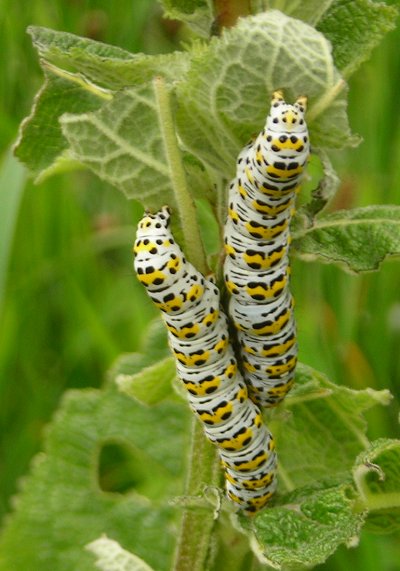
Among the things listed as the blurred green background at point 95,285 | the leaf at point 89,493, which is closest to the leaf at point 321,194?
the blurred green background at point 95,285

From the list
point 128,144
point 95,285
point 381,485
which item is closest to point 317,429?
→ point 381,485

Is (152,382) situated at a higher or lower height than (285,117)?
lower

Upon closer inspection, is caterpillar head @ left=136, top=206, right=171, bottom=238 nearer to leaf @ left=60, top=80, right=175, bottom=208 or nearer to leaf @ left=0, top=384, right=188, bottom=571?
leaf @ left=60, top=80, right=175, bottom=208

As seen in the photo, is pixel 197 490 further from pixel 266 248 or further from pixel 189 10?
pixel 189 10

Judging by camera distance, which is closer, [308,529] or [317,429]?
[308,529]

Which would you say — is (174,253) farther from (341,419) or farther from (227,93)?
(341,419)

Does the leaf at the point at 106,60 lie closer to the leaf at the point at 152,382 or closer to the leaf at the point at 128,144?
the leaf at the point at 128,144
